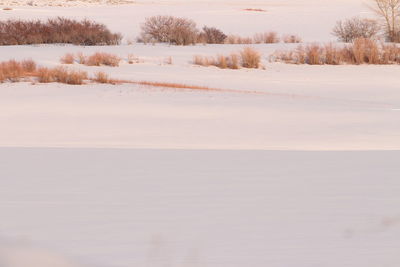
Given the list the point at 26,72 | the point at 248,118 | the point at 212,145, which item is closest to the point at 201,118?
the point at 248,118

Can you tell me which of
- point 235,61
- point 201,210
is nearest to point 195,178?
point 201,210

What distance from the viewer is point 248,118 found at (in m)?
14.4

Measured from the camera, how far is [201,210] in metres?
6.37

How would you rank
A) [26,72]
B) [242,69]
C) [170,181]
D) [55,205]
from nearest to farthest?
[55,205] → [170,181] → [26,72] → [242,69]

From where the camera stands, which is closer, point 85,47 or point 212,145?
point 212,145

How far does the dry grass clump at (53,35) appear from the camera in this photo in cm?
2877

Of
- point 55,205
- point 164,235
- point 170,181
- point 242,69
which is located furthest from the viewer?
point 242,69

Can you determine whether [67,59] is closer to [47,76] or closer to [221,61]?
[221,61]

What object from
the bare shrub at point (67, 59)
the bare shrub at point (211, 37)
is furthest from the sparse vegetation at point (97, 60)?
the bare shrub at point (211, 37)

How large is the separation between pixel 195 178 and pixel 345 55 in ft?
58.3

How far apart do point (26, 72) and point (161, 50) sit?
795 centimetres

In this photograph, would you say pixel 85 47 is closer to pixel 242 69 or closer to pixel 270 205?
pixel 242 69

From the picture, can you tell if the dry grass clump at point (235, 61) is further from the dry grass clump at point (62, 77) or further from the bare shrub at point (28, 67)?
the dry grass clump at point (62, 77)

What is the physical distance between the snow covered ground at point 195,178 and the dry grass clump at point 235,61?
4.34m
